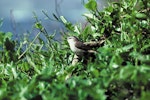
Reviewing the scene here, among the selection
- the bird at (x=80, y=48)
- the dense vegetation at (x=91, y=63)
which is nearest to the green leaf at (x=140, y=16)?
the dense vegetation at (x=91, y=63)

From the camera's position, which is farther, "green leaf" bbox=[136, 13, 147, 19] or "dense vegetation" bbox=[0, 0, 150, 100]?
"green leaf" bbox=[136, 13, 147, 19]

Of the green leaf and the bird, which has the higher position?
the green leaf

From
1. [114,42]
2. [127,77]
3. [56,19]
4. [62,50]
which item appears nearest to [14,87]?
[127,77]

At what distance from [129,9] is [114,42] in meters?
0.27

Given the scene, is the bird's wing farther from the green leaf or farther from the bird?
the green leaf

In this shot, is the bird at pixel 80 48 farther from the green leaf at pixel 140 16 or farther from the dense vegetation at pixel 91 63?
the green leaf at pixel 140 16

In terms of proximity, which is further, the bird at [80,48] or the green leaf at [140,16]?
the bird at [80,48]

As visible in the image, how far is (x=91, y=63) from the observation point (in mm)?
1369

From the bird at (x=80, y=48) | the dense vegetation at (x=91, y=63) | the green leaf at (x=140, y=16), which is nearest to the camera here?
the dense vegetation at (x=91, y=63)

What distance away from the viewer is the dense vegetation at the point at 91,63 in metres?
1.05

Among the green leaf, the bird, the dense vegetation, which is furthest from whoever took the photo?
the bird

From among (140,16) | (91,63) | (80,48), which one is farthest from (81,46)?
(91,63)

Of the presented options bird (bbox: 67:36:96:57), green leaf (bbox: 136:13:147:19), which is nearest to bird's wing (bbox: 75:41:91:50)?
bird (bbox: 67:36:96:57)

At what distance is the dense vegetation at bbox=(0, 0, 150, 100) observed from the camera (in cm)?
105
